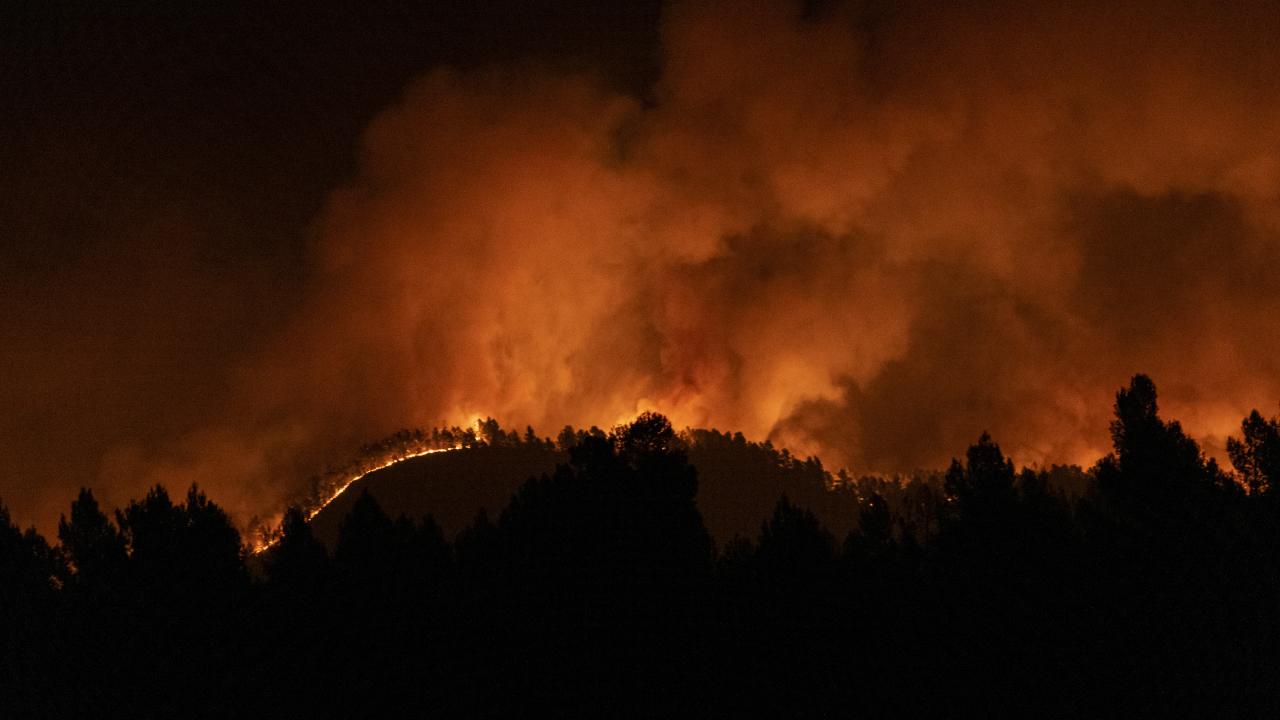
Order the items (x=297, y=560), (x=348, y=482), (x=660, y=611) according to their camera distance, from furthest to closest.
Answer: (x=348, y=482), (x=297, y=560), (x=660, y=611)

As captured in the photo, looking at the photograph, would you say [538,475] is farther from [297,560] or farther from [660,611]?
[660,611]

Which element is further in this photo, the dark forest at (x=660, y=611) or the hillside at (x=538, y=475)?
the hillside at (x=538, y=475)

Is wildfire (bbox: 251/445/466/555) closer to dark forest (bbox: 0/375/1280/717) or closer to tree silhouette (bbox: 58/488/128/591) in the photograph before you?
tree silhouette (bbox: 58/488/128/591)

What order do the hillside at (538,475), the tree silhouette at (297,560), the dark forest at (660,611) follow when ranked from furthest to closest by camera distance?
the hillside at (538,475)
the tree silhouette at (297,560)
the dark forest at (660,611)

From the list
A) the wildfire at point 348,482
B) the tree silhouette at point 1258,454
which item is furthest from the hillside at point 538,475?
the tree silhouette at point 1258,454

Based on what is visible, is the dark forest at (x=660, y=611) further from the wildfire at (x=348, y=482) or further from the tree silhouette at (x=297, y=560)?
the wildfire at (x=348, y=482)

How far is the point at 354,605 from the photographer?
48.0 meters

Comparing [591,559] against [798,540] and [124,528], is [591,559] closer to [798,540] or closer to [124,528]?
[798,540]

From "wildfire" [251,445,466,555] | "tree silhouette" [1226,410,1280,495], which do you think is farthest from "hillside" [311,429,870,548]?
"tree silhouette" [1226,410,1280,495]

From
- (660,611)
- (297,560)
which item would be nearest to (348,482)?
(297,560)

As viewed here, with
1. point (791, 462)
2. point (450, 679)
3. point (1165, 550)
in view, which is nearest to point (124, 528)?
point (450, 679)

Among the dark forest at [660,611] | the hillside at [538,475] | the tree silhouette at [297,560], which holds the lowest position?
the dark forest at [660,611]

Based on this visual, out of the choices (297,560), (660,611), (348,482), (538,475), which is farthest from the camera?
(348,482)

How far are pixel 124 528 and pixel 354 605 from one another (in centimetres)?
1406
